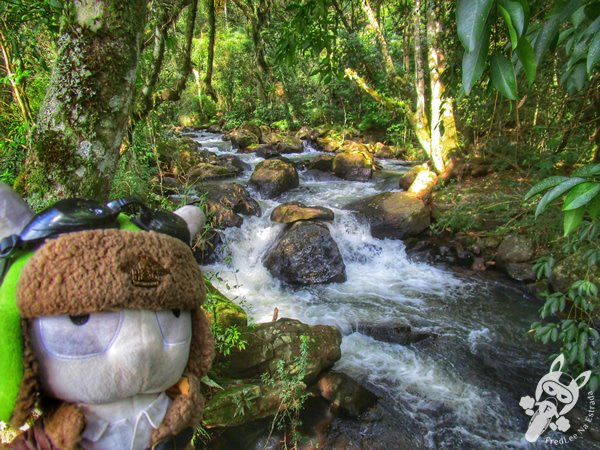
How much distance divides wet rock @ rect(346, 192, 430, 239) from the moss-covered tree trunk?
250 inches

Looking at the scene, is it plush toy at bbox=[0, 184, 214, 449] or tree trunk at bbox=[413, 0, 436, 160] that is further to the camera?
tree trunk at bbox=[413, 0, 436, 160]

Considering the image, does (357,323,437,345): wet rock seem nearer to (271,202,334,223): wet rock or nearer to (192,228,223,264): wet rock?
(271,202,334,223): wet rock

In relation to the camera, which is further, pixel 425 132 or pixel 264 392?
Result: pixel 425 132

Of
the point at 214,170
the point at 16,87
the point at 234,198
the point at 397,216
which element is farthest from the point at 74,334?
the point at 214,170

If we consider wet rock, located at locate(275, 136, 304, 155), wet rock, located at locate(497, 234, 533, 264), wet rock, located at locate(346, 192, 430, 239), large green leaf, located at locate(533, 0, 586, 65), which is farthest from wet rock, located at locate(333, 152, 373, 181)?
large green leaf, located at locate(533, 0, 586, 65)

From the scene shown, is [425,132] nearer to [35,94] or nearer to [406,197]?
[406,197]

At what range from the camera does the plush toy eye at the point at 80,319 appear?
3.00 feet

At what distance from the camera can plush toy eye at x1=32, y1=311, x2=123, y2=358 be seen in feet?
2.96

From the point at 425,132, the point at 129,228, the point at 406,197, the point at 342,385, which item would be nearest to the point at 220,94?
the point at 425,132

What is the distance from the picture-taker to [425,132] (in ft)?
29.9

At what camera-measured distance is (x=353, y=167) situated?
413 inches

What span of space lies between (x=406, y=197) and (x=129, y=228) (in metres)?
7.18

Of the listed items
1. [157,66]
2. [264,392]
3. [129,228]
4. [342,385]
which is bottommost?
[342,385]

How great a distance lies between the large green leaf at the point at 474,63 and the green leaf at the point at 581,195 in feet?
1.35
